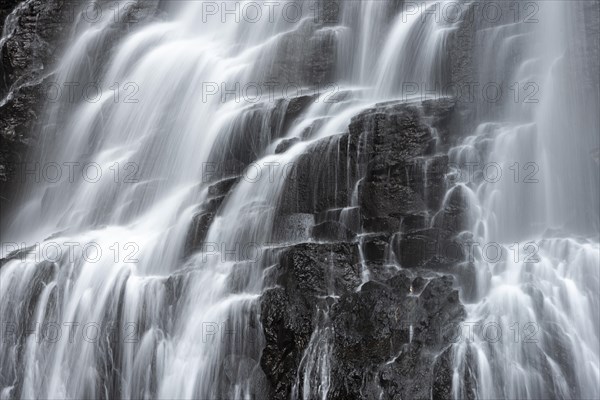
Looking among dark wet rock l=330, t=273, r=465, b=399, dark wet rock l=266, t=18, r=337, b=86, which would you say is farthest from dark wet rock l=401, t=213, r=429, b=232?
dark wet rock l=266, t=18, r=337, b=86

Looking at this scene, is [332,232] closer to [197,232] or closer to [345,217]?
[345,217]

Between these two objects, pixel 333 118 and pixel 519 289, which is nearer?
pixel 519 289

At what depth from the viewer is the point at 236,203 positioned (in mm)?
14602

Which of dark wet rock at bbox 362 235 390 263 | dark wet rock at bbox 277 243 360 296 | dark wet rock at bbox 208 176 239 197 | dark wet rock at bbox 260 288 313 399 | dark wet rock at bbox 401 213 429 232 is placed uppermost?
dark wet rock at bbox 208 176 239 197

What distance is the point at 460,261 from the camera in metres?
13.1

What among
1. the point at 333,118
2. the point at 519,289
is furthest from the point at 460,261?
the point at 333,118

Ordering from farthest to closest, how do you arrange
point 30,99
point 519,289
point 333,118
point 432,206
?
1. point 30,99
2. point 333,118
3. point 432,206
4. point 519,289

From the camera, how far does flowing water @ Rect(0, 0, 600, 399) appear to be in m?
12.0

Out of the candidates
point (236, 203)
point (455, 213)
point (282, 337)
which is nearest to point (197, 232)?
point (236, 203)

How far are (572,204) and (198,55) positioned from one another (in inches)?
463

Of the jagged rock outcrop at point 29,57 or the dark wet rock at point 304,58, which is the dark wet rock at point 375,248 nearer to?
the dark wet rock at point 304,58

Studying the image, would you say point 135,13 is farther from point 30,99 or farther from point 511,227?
point 511,227

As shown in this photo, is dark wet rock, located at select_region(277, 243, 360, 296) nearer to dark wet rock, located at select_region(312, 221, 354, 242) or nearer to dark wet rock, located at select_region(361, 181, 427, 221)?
dark wet rock, located at select_region(312, 221, 354, 242)

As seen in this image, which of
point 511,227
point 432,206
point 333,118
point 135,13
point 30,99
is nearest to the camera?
point 432,206
